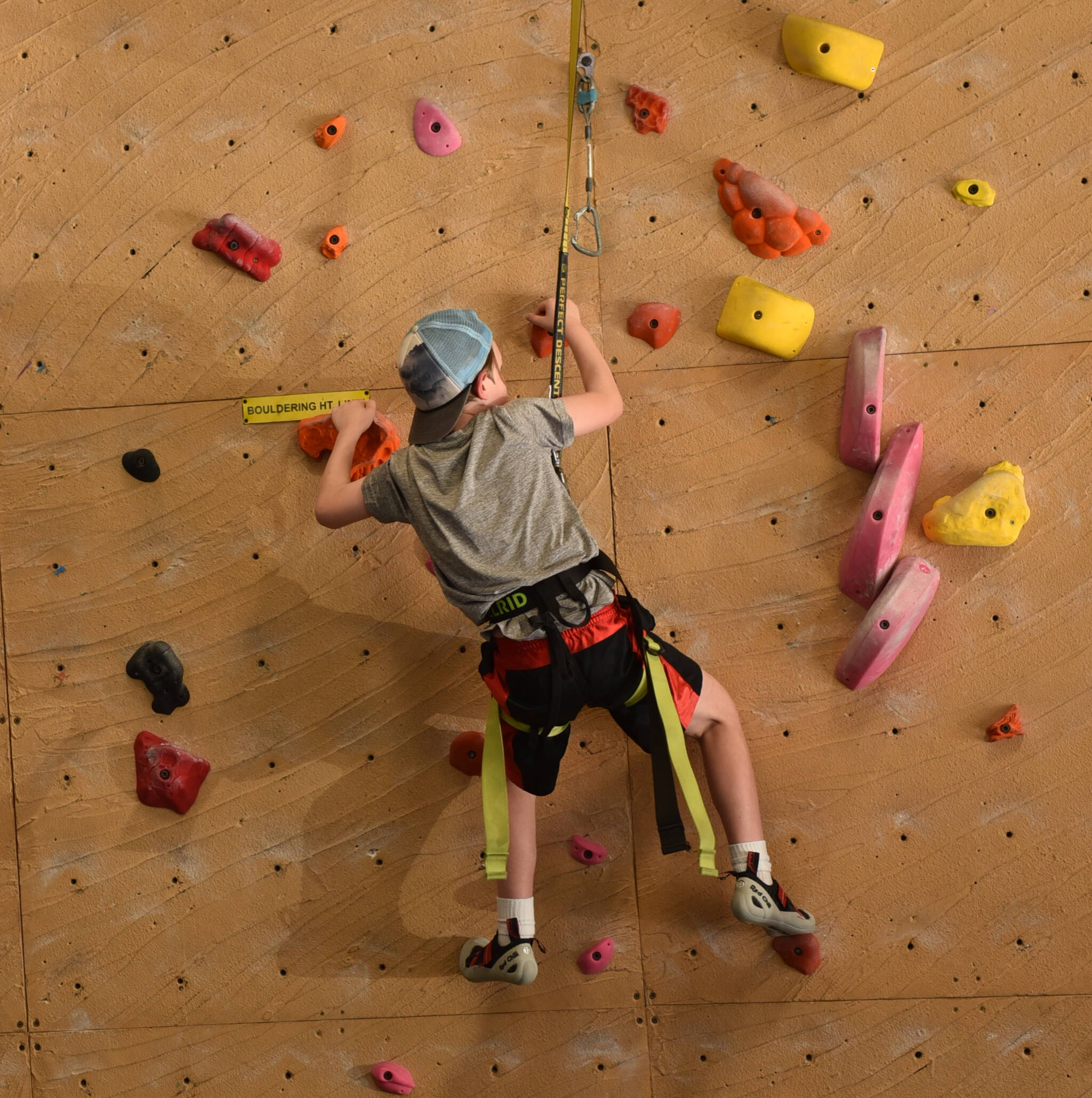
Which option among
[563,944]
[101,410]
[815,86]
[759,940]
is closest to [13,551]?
[101,410]

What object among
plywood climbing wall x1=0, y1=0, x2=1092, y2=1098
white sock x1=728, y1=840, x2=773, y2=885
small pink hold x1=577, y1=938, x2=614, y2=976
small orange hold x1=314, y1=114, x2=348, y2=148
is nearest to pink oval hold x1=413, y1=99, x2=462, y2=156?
plywood climbing wall x1=0, y1=0, x2=1092, y2=1098

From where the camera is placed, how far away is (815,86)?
2176 mm

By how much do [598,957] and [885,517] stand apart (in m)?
1.11

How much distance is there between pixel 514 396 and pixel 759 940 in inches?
50.6

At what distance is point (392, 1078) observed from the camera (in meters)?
2.20

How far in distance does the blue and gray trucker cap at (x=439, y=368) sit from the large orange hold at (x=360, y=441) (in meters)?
0.34

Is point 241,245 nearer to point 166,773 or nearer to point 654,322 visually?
point 654,322

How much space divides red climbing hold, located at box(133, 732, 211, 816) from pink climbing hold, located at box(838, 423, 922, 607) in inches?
58.3

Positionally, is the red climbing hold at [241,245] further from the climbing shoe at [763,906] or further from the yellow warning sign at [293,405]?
the climbing shoe at [763,906]

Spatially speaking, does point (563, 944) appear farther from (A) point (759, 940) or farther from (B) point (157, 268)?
(B) point (157, 268)

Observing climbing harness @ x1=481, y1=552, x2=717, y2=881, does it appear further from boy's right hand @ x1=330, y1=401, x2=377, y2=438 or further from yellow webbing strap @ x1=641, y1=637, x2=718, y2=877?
boy's right hand @ x1=330, y1=401, x2=377, y2=438

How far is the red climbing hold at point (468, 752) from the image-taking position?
2.20 m

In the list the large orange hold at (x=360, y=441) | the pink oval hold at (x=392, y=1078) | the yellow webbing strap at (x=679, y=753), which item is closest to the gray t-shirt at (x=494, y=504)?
the yellow webbing strap at (x=679, y=753)

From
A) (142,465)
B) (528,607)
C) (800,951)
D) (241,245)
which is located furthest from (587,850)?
(241,245)
